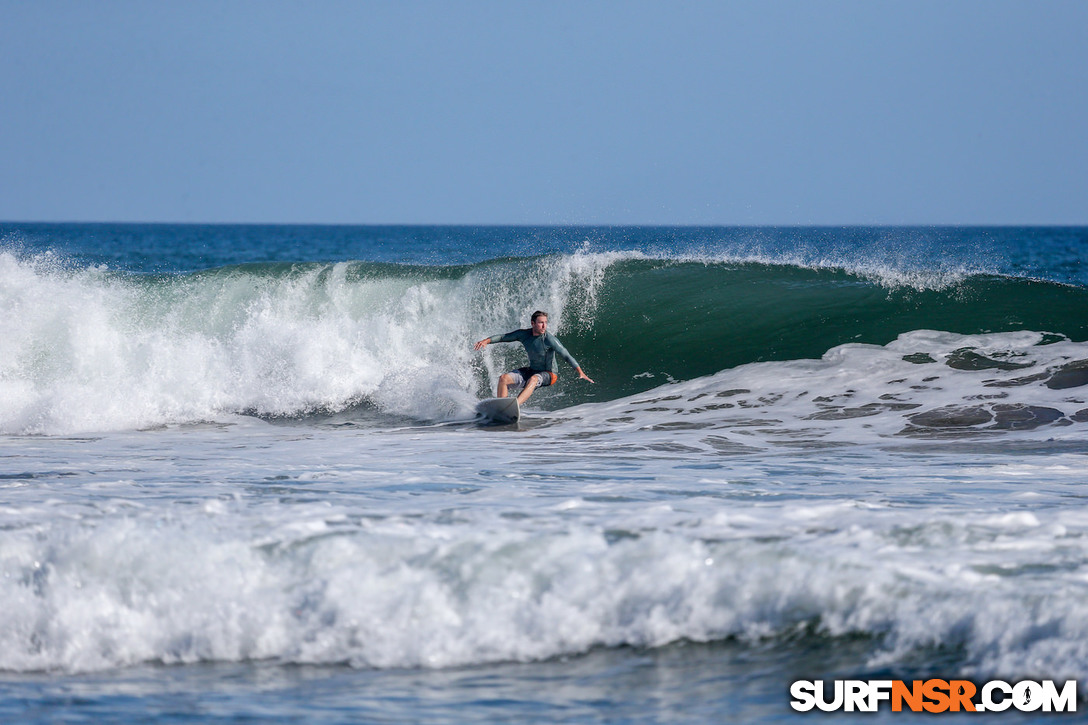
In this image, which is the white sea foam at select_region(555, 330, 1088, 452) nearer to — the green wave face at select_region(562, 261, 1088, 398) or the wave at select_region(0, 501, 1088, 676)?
the green wave face at select_region(562, 261, 1088, 398)

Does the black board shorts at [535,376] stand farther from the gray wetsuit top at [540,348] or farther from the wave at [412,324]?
the wave at [412,324]

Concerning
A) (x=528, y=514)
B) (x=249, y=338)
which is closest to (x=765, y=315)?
(x=249, y=338)

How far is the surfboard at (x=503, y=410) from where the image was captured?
424 inches

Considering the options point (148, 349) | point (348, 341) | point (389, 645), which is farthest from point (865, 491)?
point (148, 349)

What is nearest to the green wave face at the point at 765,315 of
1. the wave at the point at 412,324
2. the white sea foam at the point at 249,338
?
the wave at the point at 412,324

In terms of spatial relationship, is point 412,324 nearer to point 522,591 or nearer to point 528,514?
point 528,514

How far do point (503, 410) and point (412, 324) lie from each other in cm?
407

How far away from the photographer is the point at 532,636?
4.35 m

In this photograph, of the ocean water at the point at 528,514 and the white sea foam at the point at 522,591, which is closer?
the ocean water at the point at 528,514

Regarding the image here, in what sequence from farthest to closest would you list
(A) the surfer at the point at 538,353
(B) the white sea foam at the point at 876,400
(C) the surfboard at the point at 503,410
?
1. (A) the surfer at the point at 538,353
2. (C) the surfboard at the point at 503,410
3. (B) the white sea foam at the point at 876,400

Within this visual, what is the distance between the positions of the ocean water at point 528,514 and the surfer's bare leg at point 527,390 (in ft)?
1.29

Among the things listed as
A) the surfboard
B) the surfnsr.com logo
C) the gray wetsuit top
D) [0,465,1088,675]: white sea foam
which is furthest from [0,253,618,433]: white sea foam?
the surfnsr.com logo

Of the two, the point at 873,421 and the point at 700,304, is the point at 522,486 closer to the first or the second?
the point at 873,421

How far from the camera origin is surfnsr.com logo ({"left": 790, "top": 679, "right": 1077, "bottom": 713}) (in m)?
3.66
